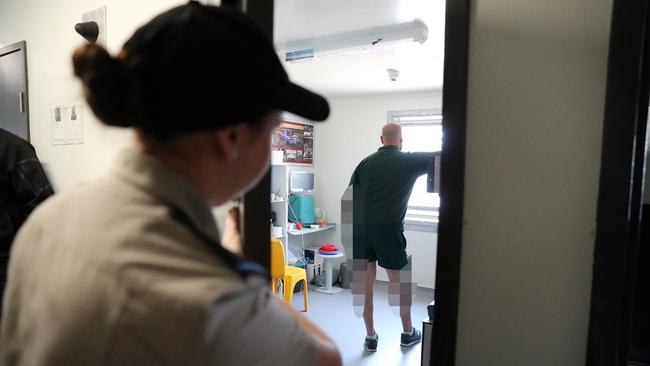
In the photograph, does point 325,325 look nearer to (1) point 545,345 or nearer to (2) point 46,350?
(1) point 545,345

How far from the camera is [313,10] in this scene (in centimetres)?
187

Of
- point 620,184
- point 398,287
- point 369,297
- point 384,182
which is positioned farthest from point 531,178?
point 369,297

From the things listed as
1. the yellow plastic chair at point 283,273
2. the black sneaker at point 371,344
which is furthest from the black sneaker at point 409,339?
the yellow plastic chair at point 283,273

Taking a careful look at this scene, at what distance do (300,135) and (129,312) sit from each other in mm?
4201

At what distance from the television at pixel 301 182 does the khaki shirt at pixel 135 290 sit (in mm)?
3710

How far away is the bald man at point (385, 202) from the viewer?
215 centimetres

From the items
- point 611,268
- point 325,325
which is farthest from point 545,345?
point 325,325

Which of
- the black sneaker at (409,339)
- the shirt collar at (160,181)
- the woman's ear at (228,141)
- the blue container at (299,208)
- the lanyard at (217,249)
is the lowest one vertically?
the black sneaker at (409,339)

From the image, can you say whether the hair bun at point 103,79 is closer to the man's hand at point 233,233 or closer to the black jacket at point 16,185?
the man's hand at point 233,233

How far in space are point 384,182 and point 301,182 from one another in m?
2.16

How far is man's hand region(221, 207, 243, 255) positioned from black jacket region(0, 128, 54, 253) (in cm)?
100

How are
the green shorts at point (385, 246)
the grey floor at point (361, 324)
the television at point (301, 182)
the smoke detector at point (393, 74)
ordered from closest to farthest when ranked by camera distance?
1. the green shorts at point (385, 246)
2. the grey floor at point (361, 324)
3. the smoke detector at point (393, 74)
4. the television at point (301, 182)

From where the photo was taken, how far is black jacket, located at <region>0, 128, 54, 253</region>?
1.25 m

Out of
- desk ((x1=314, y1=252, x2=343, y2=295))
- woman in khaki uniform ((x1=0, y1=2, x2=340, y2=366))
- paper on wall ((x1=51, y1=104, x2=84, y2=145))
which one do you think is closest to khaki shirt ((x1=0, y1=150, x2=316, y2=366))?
woman in khaki uniform ((x1=0, y1=2, x2=340, y2=366))
